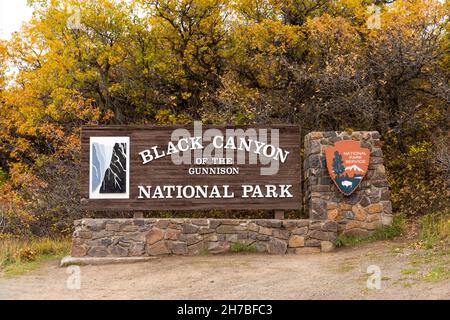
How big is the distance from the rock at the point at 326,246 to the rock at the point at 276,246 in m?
0.79

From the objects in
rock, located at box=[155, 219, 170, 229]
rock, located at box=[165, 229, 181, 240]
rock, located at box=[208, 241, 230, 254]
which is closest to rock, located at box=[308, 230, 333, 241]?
rock, located at box=[208, 241, 230, 254]

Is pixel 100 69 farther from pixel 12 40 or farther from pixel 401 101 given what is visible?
pixel 401 101

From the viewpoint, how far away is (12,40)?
21.6 metres

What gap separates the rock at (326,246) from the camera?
12.9m

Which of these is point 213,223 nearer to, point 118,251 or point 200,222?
point 200,222

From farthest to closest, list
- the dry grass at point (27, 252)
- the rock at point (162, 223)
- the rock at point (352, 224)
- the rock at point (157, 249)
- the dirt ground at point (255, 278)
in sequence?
the rock at point (352, 224) → the rock at point (162, 223) → the rock at point (157, 249) → the dry grass at point (27, 252) → the dirt ground at point (255, 278)

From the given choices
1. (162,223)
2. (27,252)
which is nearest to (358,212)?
(162,223)

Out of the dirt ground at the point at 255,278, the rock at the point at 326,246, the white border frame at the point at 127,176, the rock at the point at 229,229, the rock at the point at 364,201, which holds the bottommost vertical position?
the dirt ground at the point at 255,278

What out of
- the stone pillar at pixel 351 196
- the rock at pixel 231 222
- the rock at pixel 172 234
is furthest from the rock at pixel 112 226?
the stone pillar at pixel 351 196

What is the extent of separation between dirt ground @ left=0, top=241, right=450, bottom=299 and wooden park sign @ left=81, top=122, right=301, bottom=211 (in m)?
1.40

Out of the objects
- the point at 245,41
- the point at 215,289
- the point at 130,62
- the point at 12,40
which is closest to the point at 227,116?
the point at 245,41

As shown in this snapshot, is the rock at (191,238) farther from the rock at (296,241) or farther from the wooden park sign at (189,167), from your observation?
the rock at (296,241)

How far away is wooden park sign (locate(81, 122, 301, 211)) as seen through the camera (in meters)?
13.3

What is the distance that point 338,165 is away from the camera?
44.0 ft
